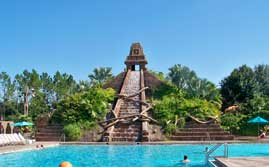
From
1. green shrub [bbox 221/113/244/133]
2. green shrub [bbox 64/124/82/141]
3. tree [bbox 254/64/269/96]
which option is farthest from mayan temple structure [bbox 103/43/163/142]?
tree [bbox 254/64/269/96]

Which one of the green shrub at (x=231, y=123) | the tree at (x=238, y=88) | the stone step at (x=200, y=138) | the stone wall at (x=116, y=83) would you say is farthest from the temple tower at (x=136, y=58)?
the stone step at (x=200, y=138)

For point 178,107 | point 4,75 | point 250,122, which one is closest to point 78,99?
point 178,107

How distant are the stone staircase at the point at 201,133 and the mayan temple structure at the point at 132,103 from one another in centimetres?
266

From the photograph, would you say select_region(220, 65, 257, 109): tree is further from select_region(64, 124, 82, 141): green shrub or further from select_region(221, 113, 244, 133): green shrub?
select_region(64, 124, 82, 141): green shrub

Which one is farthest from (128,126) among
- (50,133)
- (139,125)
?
(50,133)

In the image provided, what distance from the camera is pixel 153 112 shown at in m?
31.6

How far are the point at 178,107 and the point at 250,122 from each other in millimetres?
5980

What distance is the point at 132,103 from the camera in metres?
34.0

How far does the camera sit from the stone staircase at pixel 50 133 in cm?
3005

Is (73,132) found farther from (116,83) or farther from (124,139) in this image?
(116,83)

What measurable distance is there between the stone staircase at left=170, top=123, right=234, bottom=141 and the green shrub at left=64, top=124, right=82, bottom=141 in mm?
7528

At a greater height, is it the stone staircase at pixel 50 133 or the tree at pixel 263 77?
the tree at pixel 263 77

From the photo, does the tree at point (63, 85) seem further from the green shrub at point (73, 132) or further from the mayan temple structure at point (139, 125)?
the green shrub at point (73, 132)

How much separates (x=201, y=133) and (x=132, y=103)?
821 centimetres
